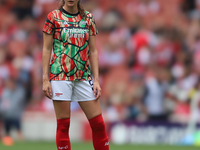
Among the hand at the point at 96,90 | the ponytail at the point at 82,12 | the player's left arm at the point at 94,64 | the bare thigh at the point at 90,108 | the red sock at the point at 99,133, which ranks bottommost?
the red sock at the point at 99,133

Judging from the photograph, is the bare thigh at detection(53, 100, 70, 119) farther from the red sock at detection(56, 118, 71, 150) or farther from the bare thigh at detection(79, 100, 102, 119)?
the bare thigh at detection(79, 100, 102, 119)

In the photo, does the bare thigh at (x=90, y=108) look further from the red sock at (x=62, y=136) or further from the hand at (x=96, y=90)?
the red sock at (x=62, y=136)

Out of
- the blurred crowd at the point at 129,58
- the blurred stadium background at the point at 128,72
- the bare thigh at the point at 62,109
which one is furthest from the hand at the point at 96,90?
the blurred crowd at the point at 129,58

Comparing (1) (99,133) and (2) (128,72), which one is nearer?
(1) (99,133)

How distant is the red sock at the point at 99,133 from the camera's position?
Answer: 5.03 metres

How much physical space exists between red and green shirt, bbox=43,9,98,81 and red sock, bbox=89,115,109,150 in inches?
Answer: 18.8

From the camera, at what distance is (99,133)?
5070mm

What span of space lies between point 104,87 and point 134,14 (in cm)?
239

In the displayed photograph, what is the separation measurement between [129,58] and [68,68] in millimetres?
7186

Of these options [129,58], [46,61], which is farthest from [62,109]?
[129,58]

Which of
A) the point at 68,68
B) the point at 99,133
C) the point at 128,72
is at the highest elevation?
the point at 68,68

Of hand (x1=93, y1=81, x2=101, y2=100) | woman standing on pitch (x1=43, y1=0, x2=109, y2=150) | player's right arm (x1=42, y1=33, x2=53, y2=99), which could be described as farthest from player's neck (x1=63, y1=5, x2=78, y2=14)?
hand (x1=93, y1=81, x2=101, y2=100)

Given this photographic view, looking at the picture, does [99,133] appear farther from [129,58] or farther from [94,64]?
[129,58]

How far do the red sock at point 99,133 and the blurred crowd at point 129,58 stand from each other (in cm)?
534
